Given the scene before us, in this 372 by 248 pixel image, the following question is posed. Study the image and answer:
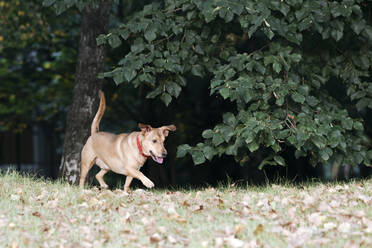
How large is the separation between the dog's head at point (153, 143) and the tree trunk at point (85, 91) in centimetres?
180

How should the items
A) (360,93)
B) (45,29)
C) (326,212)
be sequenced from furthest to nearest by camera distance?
(45,29) → (360,93) → (326,212)

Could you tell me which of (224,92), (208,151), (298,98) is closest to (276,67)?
(298,98)

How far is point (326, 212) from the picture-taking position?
226 inches

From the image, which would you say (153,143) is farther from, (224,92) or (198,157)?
(224,92)

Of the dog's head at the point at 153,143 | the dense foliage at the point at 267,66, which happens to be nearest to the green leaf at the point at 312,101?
Result: the dense foliage at the point at 267,66

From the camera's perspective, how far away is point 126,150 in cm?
786

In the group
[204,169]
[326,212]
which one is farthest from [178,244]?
[204,169]

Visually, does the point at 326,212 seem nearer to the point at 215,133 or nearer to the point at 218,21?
the point at 215,133

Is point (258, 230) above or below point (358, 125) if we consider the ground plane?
below

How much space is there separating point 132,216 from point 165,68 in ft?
9.29

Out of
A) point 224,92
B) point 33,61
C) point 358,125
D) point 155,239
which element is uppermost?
point 33,61

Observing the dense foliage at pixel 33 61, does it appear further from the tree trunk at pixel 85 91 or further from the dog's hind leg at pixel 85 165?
the dog's hind leg at pixel 85 165

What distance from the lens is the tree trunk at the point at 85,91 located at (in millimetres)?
9023

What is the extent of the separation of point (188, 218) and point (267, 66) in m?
3.20
